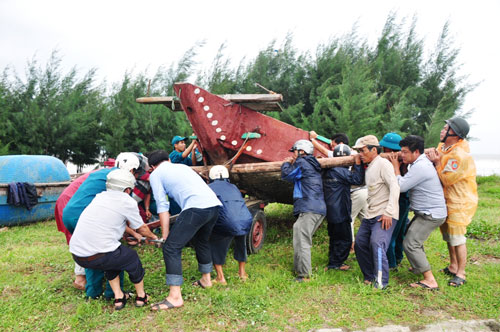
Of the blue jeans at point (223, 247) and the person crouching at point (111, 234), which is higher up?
the person crouching at point (111, 234)

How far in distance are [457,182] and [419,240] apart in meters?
0.81

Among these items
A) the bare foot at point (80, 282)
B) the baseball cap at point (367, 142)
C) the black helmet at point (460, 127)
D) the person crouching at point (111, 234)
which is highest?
the black helmet at point (460, 127)

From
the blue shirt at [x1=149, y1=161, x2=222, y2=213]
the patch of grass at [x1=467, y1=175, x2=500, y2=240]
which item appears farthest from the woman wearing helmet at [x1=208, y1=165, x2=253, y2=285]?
the patch of grass at [x1=467, y1=175, x2=500, y2=240]

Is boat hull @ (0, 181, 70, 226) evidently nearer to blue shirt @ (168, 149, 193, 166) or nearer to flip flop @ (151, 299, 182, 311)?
blue shirt @ (168, 149, 193, 166)

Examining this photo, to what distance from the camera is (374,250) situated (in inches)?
153

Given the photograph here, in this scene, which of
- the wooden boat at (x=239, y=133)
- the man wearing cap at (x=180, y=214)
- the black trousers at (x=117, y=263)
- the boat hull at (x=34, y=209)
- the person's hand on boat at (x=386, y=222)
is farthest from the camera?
the boat hull at (x=34, y=209)

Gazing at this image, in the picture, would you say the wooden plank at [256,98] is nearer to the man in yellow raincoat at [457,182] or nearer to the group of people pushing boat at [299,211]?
the group of people pushing boat at [299,211]

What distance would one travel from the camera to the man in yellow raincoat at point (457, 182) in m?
3.98

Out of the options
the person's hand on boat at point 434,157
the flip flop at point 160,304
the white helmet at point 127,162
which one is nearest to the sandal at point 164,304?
the flip flop at point 160,304

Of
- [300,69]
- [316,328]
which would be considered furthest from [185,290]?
[300,69]

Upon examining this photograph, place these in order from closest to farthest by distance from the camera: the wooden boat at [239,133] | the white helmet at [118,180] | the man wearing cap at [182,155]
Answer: the white helmet at [118,180] → the wooden boat at [239,133] → the man wearing cap at [182,155]

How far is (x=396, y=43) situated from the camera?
15.5 m

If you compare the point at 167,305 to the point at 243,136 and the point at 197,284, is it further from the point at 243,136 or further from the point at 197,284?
the point at 243,136

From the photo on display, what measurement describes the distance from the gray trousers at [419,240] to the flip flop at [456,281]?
390 millimetres
